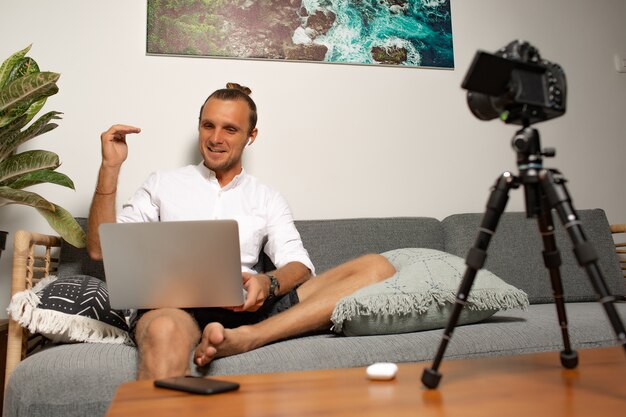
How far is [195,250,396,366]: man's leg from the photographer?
4.18ft

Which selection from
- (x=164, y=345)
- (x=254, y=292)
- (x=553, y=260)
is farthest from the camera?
(x=254, y=292)

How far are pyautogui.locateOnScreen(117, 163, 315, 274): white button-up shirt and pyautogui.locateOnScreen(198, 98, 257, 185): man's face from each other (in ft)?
0.17

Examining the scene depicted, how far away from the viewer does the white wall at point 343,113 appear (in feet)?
7.17

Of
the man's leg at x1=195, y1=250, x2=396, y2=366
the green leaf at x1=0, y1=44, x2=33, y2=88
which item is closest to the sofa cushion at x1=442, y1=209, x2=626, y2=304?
the man's leg at x1=195, y1=250, x2=396, y2=366

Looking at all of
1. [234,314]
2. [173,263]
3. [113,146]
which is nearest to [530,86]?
[173,263]

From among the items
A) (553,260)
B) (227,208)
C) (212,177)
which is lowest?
(553,260)

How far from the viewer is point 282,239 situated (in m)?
1.88

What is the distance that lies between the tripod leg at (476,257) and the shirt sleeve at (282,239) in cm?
104

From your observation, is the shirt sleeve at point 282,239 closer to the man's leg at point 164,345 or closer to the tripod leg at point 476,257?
the man's leg at point 164,345

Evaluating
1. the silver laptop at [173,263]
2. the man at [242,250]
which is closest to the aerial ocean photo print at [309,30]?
the man at [242,250]

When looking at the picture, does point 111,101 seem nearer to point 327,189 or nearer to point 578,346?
point 327,189

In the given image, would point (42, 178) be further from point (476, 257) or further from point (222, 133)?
point (476, 257)

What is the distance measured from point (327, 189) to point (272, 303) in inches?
33.9

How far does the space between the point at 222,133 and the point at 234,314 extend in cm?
65
